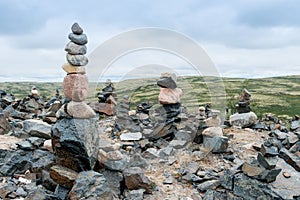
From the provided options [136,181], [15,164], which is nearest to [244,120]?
[136,181]

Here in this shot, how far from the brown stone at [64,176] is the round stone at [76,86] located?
95.4 inches

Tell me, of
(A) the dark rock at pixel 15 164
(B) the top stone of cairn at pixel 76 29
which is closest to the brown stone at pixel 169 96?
(B) the top stone of cairn at pixel 76 29

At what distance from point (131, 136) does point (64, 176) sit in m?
5.89

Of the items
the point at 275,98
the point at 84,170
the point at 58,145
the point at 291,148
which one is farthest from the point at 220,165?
the point at 275,98

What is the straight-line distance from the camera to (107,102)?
22.1 metres

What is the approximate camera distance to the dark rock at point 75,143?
33.3 feet

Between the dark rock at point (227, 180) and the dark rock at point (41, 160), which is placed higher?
the dark rock at point (41, 160)

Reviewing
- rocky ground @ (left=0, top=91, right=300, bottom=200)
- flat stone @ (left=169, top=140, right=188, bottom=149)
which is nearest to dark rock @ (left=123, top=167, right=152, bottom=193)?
rocky ground @ (left=0, top=91, right=300, bottom=200)

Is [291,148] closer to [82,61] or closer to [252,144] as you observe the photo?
[252,144]

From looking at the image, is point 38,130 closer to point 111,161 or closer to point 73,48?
point 111,161

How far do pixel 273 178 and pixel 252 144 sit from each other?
4.19 m

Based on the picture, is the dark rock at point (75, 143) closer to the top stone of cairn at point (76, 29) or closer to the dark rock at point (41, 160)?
the dark rock at point (41, 160)

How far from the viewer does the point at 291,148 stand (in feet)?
47.3

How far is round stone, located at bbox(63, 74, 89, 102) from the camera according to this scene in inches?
408
